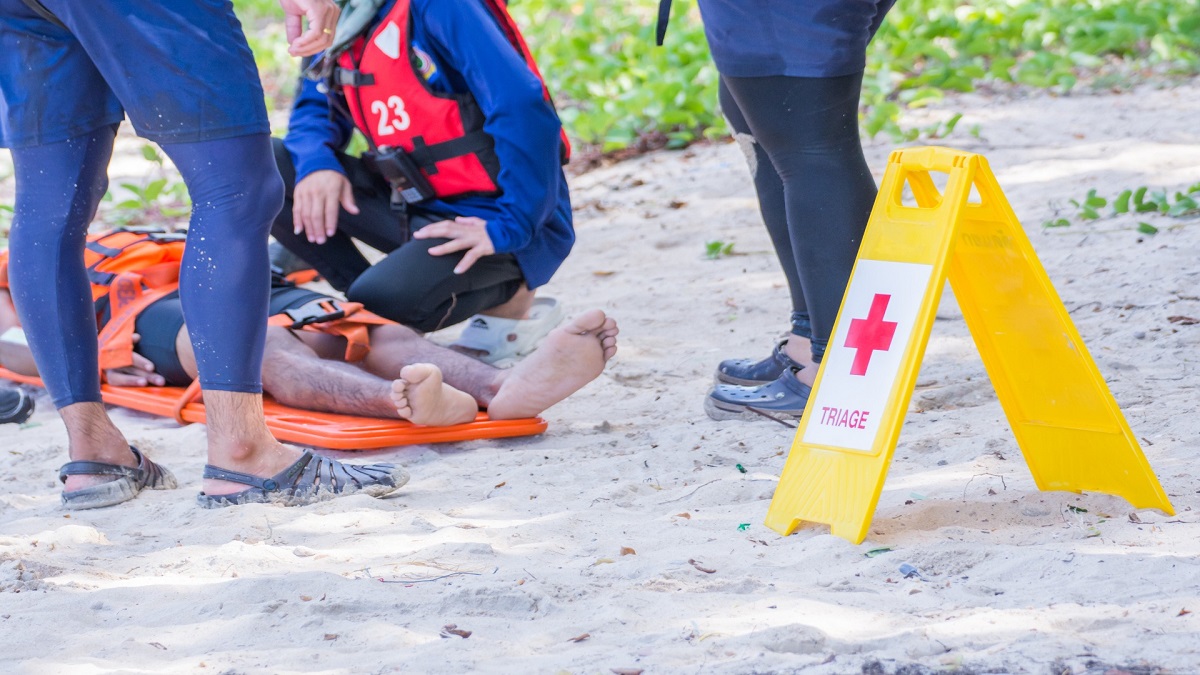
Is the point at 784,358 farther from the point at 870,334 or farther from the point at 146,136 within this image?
the point at 146,136

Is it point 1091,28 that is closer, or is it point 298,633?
point 298,633

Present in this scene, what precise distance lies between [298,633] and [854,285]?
3.30ft

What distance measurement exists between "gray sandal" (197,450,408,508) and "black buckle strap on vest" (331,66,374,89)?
1310 mm

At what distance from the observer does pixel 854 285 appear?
199 cm

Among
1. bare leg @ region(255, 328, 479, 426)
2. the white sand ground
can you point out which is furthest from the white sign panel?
bare leg @ region(255, 328, 479, 426)

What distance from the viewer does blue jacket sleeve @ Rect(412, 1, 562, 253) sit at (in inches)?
127

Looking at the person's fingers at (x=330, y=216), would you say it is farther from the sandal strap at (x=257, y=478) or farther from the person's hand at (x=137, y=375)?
the sandal strap at (x=257, y=478)

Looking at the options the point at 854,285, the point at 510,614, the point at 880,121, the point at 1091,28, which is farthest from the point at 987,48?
the point at 510,614

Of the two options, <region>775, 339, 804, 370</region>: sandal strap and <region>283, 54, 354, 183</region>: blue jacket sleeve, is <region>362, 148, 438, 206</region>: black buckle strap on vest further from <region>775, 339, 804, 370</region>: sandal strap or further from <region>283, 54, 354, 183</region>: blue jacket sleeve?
<region>775, 339, 804, 370</region>: sandal strap

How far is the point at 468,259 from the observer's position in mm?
3281

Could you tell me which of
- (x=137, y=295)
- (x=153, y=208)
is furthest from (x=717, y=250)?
(x=153, y=208)

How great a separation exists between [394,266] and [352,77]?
54 centimetres

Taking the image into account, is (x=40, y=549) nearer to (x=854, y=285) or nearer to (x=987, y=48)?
(x=854, y=285)

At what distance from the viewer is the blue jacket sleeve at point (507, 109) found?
323cm
